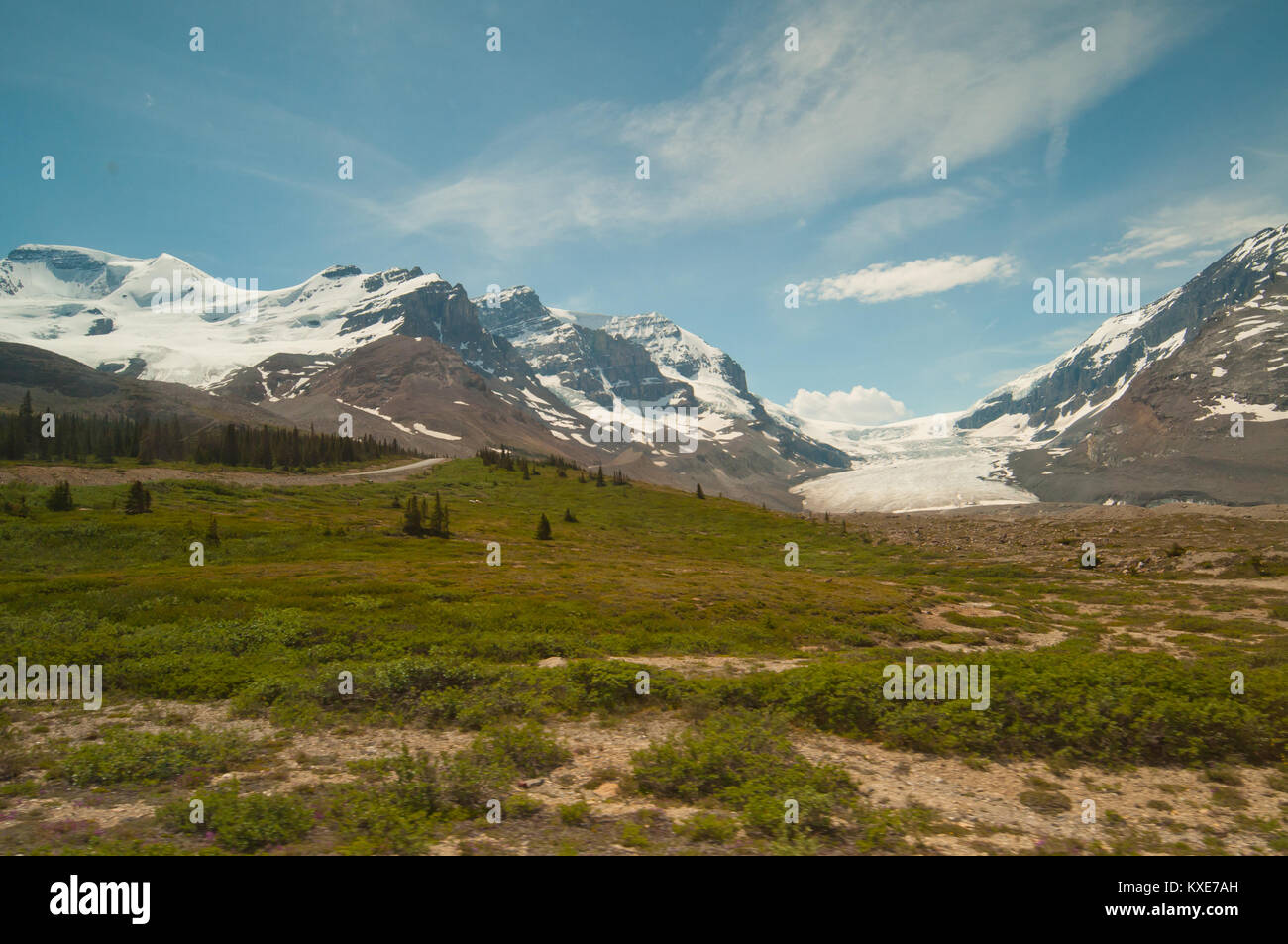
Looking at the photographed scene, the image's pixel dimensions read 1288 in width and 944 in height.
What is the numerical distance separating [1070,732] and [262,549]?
53036 mm

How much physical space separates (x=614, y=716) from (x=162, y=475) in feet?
334

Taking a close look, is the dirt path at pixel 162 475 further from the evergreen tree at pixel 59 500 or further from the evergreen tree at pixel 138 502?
the evergreen tree at pixel 138 502

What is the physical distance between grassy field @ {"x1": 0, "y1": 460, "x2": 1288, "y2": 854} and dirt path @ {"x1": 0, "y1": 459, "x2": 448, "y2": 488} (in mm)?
48780

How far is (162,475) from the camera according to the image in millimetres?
91062

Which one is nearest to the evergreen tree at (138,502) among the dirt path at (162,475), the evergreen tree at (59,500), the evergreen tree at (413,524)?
the evergreen tree at (59,500)

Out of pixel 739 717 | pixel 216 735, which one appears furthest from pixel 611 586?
pixel 216 735

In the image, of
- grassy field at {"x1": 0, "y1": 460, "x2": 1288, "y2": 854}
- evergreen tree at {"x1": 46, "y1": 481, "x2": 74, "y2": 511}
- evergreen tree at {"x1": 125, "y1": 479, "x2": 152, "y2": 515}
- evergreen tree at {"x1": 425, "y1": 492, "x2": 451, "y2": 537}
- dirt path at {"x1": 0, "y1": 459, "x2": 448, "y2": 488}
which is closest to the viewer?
grassy field at {"x1": 0, "y1": 460, "x2": 1288, "y2": 854}

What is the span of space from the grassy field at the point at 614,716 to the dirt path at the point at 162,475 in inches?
1920

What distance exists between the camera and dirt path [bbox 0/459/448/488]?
78.1 meters

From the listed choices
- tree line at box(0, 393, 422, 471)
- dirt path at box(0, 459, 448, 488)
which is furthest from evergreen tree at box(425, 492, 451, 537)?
tree line at box(0, 393, 422, 471)

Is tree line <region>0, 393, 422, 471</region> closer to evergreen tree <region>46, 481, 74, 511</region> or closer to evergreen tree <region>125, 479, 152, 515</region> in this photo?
evergreen tree <region>46, 481, 74, 511</region>

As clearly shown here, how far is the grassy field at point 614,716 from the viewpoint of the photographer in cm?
1122

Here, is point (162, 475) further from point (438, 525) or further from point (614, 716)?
point (614, 716)

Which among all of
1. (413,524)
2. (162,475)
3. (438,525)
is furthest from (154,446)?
(438,525)
